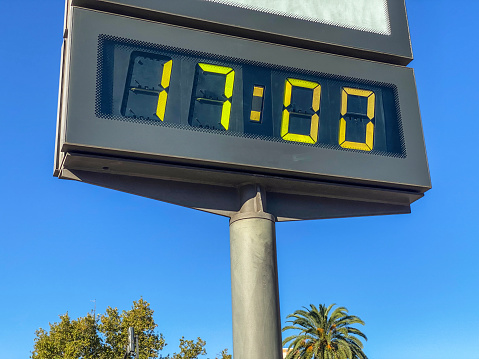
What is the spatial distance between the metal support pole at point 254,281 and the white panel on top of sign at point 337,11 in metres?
3.00

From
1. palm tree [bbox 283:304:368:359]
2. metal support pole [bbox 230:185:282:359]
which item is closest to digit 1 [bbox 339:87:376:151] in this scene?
metal support pole [bbox 230:185:282:359]

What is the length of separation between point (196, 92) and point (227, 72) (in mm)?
643

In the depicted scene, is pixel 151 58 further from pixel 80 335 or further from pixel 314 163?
pixel 80 335

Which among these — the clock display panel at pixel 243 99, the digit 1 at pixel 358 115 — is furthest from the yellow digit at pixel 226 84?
the digit 1 at pixel 358 115

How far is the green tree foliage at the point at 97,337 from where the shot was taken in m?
39.8

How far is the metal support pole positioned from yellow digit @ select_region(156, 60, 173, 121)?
190 cm

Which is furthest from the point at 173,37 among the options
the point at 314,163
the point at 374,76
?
the point at 374,76

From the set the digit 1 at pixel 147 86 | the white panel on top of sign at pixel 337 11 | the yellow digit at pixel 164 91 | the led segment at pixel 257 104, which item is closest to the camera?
the digit 1 at pixel 147 86

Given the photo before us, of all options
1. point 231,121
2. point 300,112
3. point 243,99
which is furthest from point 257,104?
point 300,112

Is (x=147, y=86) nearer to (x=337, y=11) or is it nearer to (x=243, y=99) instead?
(x=243, y=99)

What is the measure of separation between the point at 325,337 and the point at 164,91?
103 ft

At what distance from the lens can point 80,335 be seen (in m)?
40.3

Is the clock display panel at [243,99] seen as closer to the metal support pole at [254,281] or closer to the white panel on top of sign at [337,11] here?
the white panel on top of sign at [337,11]

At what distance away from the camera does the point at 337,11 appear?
34.1ft
